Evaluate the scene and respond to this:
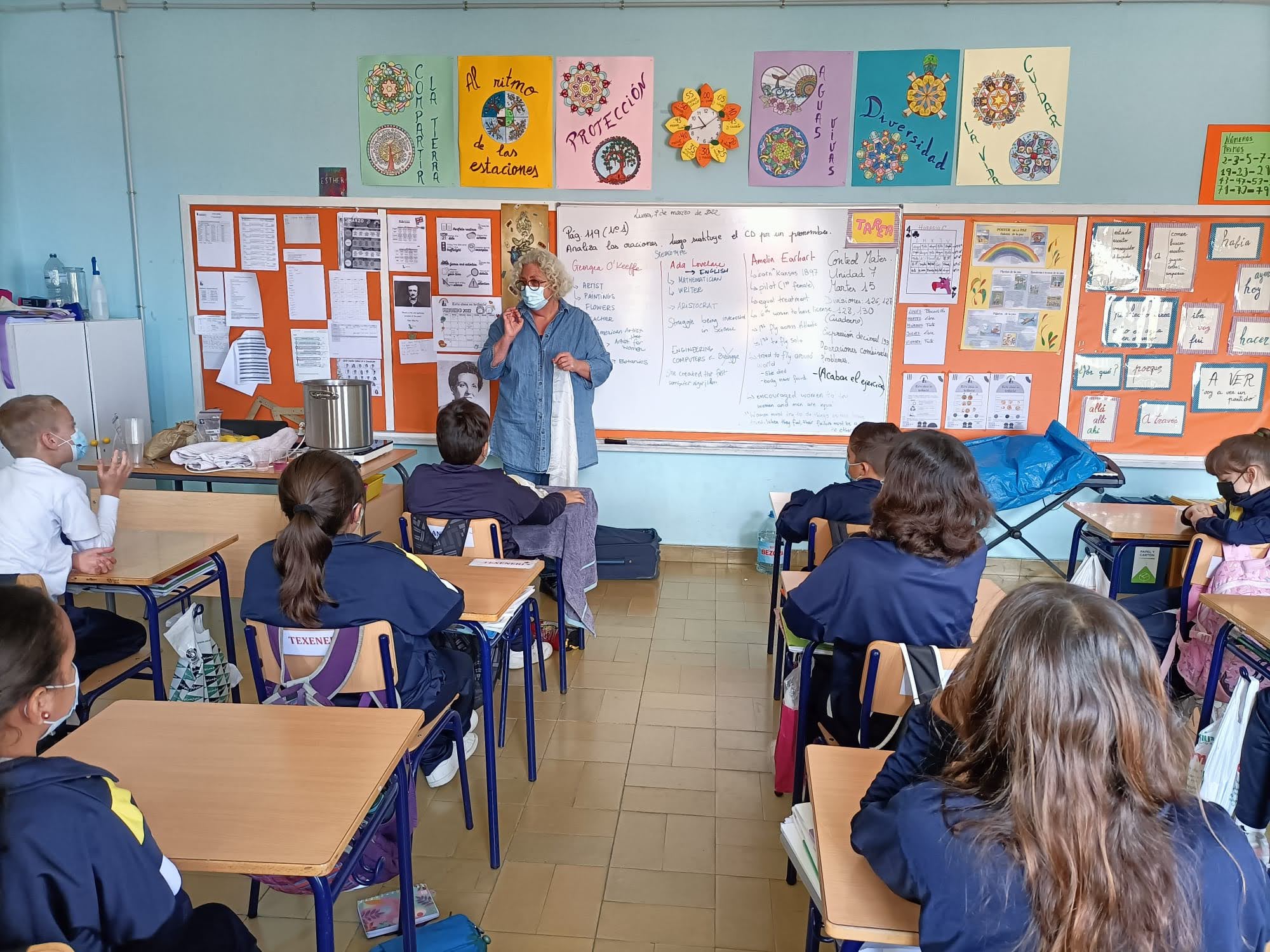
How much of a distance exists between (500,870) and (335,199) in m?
3.59

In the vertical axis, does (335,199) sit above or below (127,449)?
above

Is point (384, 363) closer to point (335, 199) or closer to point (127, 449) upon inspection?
point (335, 199)

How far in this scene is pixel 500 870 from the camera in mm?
2238

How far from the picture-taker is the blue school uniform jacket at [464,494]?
282 cm

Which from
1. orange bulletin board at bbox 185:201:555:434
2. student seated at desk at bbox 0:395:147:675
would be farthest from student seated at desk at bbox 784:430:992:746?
orange bulletin board at bbox 185:201:555:434

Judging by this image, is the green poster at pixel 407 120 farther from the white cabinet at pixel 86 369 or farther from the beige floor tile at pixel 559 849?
the beige floor tile at pixel 559 849

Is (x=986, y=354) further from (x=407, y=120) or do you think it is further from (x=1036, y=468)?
(x=407, y=120)

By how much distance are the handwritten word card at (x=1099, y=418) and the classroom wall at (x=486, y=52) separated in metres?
0.29

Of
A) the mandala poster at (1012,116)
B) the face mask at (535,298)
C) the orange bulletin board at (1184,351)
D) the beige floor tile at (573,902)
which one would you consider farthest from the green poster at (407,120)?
the beige floor tile at (573,902)

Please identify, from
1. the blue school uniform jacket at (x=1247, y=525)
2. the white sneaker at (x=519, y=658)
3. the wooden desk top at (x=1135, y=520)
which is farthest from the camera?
the white sneaker at (x=519, y=658)

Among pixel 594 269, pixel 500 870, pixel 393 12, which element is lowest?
pixel 500 870

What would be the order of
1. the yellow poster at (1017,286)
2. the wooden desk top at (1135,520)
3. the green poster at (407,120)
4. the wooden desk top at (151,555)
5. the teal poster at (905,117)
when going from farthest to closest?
the green poster at (407,120)
the yellow poster at (1017,286)
the teal poster at (905,117)
the wooden desk top at (1135,520)
the wooden desk top at (151,555)

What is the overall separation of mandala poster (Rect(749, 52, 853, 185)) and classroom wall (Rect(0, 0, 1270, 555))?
73mm

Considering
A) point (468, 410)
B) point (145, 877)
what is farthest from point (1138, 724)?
point (468, 410)
